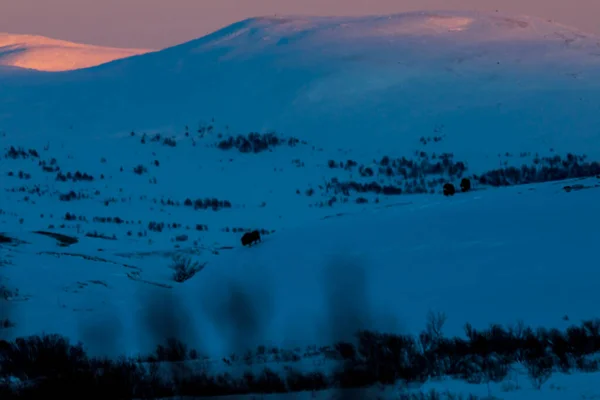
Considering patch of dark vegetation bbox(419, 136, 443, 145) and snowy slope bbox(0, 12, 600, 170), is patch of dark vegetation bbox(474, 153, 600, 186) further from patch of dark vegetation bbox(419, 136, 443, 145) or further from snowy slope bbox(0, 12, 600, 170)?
patch of dark vegetation bbox(419, 136, 443, 145)

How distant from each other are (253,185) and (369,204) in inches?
279

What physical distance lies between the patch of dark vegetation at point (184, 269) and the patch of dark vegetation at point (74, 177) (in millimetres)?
18475

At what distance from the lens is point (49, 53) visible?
3639 inches

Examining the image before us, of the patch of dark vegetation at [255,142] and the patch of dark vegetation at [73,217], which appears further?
the patch of dark vegetation at [255,142]

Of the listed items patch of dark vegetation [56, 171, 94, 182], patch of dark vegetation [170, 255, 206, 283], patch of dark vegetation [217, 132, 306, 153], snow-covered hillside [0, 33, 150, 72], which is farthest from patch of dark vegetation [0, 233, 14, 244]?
snow-covered hillside [0, 33, 150, 72]

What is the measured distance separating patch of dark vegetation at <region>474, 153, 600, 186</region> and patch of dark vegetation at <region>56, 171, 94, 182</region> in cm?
1436

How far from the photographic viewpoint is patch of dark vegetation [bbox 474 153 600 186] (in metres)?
33.6

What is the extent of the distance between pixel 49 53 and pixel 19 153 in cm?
5155

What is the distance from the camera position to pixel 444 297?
1240cm

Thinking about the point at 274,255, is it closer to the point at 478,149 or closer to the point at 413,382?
the point at 413,382

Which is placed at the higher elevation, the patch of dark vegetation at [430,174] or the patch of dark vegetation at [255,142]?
the patch of dark vegetation at [255,142]

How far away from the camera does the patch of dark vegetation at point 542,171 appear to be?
33.6m

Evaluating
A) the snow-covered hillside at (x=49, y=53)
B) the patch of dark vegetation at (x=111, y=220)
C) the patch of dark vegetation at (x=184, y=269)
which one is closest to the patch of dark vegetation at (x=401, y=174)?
the patch of dark vegetation at (x=111, y=220)

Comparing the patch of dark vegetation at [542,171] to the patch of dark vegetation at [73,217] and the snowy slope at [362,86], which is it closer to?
the snowy slope at [362,86]
